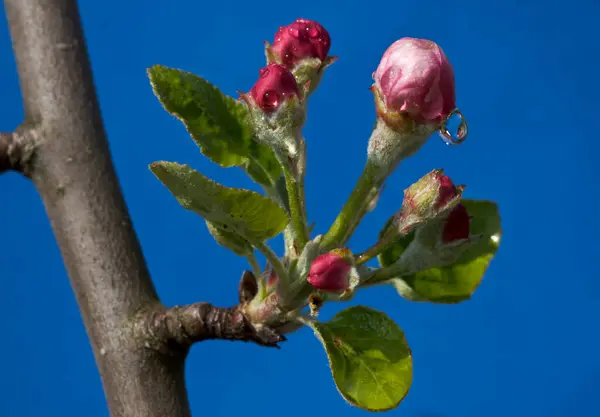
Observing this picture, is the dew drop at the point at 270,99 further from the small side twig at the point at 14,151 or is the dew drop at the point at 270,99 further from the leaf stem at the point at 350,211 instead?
the small side twig at the point at 14,151

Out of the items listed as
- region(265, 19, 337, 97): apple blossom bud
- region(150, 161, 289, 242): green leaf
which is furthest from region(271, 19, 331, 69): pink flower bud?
region(150, 161, 289, 242): green leaf

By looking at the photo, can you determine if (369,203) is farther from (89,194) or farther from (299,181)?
(89,194)

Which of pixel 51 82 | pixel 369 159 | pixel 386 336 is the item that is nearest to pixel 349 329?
pixel 386 336

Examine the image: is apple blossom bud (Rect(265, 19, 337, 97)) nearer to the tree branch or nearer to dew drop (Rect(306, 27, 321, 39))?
dew drop (Rect(306, 27, 321, 39))

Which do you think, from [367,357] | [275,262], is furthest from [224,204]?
[367,357]

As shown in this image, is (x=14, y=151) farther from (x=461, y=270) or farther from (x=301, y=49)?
(x=461, y=270)

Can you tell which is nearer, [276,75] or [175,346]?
[276,75]

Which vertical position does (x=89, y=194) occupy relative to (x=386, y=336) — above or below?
above
